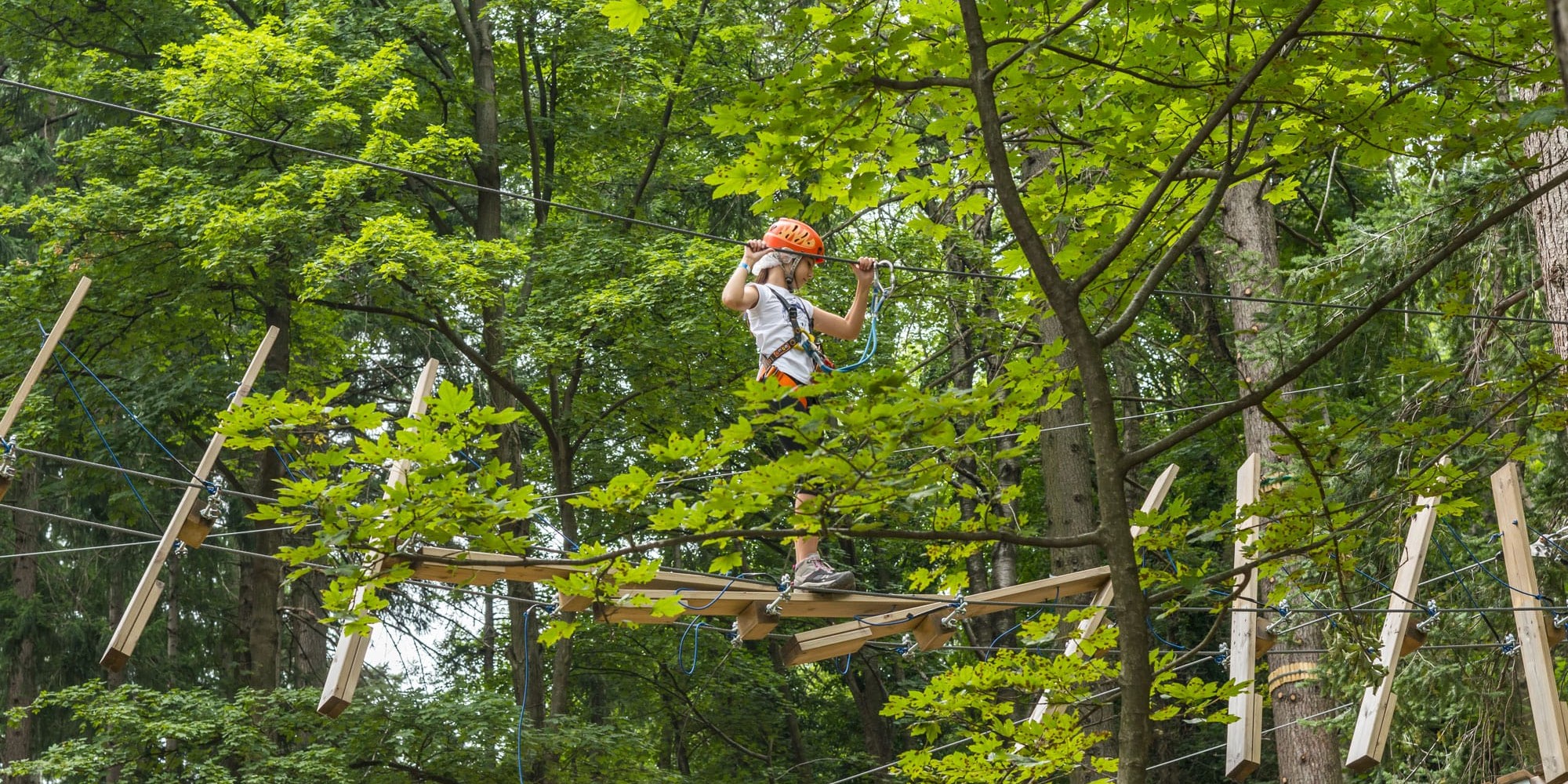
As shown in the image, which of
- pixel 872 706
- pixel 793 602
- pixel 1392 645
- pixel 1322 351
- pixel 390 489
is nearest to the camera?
pixel 390 489

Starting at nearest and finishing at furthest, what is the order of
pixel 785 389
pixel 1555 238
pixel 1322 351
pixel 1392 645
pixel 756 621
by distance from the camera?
pixel 785 389, pixel 1322 351, pixel 756 621, pixel 1392 645, pixel 1555 238

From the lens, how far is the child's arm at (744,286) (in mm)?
5070

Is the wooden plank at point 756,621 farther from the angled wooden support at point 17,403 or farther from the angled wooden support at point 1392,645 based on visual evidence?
the angled wooden support at point 17,403

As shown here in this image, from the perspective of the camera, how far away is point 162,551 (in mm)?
5781

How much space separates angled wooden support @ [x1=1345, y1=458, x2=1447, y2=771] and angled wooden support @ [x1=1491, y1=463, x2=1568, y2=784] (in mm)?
288

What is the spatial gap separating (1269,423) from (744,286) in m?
4.36

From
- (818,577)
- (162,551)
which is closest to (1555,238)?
(818,577)

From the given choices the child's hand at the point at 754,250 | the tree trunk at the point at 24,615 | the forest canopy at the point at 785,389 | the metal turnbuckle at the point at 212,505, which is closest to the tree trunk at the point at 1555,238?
the forest canopy at the point at 785,389

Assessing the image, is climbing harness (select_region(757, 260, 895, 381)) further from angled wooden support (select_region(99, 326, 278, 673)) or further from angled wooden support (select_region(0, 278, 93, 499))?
angled wooden support (select_region(0, 278, 93, 499))

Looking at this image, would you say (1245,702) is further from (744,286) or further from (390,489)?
(390,489)

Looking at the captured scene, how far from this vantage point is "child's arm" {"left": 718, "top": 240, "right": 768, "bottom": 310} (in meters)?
5.07

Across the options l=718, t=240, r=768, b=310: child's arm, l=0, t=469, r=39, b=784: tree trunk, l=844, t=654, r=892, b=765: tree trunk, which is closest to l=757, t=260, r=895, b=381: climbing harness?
l=718, t=240, r=768, b=310: child's arm

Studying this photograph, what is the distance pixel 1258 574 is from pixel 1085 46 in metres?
1.82

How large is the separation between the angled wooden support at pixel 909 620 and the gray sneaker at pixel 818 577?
15 cm
